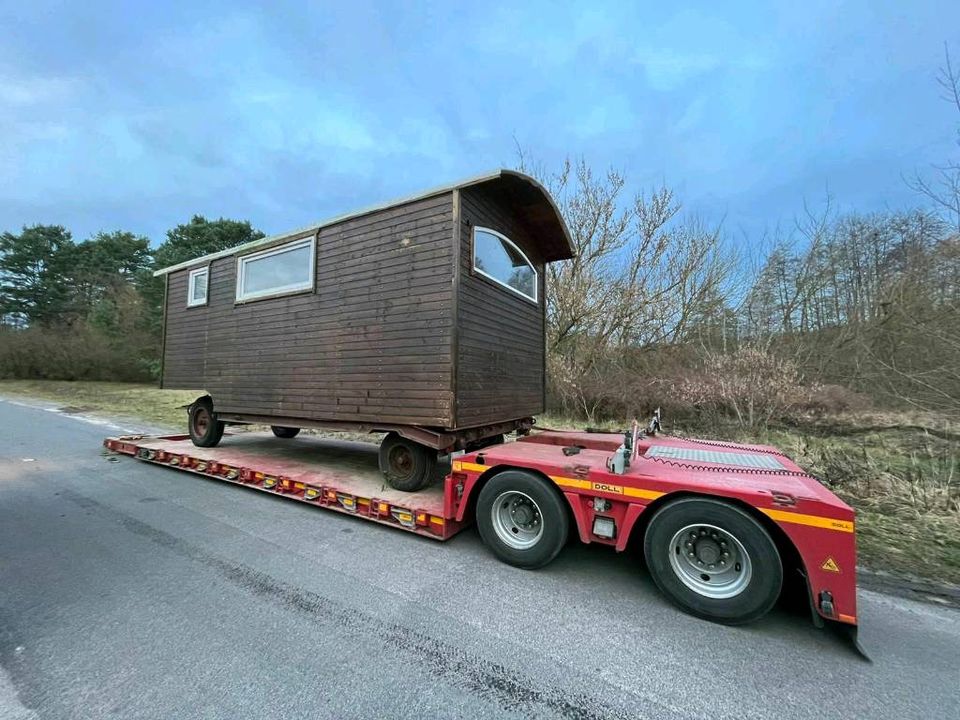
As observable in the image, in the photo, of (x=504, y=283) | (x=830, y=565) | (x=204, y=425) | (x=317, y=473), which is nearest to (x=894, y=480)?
(x=830, y=565)

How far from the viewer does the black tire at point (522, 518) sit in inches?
132

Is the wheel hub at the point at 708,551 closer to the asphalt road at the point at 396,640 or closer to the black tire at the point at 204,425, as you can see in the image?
the asphalt road at the point at 396,640

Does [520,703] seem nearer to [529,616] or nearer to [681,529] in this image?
[529,616]

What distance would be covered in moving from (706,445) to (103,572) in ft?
17.8

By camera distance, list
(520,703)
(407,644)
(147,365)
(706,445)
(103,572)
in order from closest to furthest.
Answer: (520,703) < (407,644) < (103,572) < (706,445) < (147,365)

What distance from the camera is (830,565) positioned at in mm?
2461

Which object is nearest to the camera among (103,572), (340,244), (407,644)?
(407,644)

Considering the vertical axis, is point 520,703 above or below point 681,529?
below

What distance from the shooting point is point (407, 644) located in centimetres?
244

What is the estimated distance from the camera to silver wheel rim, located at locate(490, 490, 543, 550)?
11.6 feet

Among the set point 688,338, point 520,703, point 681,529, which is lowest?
point 520,703

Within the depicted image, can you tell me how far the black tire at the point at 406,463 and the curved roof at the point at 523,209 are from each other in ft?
9.76

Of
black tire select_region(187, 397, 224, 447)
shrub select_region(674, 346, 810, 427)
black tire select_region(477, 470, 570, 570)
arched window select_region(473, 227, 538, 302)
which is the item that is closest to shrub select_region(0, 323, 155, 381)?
black tire select_region(187, 397, 224, 447)

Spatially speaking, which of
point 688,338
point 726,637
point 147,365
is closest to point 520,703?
point 726,637
